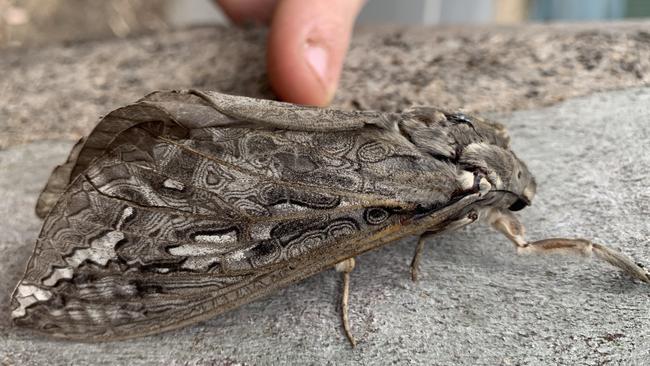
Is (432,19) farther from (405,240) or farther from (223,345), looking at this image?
(223,345)

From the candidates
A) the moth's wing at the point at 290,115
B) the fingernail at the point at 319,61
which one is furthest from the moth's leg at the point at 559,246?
the fingernail at the point at 319,61

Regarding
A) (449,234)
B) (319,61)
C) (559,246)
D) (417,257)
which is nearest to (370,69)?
(319,61)

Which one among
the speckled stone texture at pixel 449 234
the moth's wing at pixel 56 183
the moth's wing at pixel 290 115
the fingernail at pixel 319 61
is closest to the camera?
the speckled stone texture at pixel 449 234

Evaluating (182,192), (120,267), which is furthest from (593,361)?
(120,267)

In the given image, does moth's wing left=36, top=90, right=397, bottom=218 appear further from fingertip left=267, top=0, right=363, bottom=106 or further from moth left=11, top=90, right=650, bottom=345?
fingertip left=267, top=0, right=363, bottom=106

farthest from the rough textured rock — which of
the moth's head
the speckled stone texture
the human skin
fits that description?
the moth's head

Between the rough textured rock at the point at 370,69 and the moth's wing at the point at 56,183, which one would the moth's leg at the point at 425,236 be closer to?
the rough textured rock at the point at 370,69
